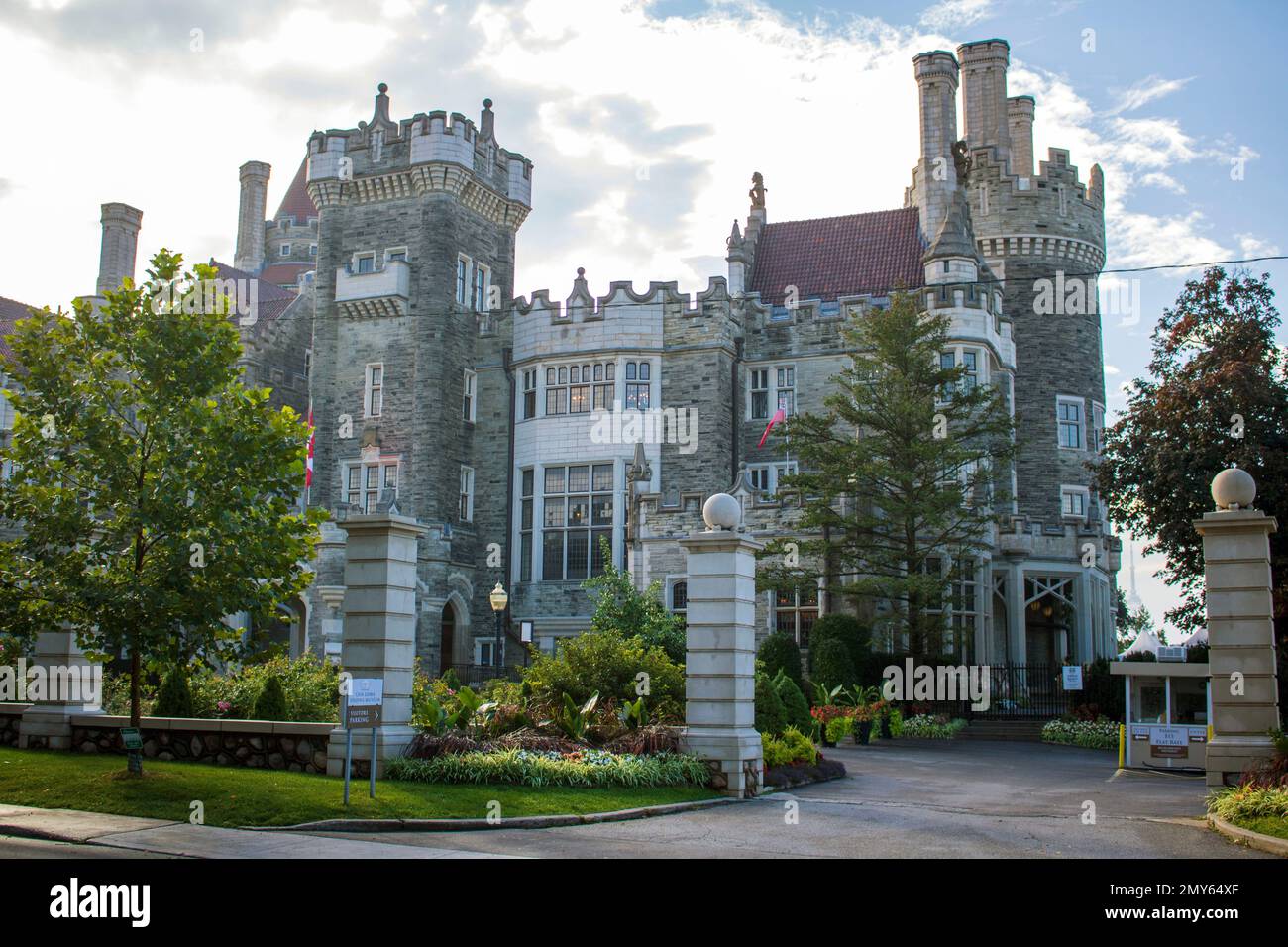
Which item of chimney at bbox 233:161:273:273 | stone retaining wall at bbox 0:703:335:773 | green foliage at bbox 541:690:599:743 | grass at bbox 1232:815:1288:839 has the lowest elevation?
grass at bbox 1232:815:1288:839

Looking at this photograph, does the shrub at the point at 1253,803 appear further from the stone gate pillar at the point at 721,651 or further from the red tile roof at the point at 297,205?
the red tile roof at the point at 297,205

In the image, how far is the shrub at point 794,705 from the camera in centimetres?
2183

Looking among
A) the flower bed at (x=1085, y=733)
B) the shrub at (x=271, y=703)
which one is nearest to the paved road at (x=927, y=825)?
the flower bed at (x=1085, y=733)

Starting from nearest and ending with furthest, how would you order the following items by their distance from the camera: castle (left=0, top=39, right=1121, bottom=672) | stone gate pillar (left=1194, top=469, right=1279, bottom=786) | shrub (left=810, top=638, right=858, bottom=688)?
stone gate pillar (left=1194, top=469, right=1279, bottom=786), shrub (left=810, top=638, right=858, bottom=688), castle (left=0, top=39, right=1121, bottom=672)

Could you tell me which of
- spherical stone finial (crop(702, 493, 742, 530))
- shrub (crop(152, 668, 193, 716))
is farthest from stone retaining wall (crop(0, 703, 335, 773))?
spherical stone finial (crop(702, 493, 742, 530))

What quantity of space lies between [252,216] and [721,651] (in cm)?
6140

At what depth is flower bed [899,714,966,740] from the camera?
2848 cm

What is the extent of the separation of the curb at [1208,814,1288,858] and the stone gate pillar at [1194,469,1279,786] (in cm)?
247

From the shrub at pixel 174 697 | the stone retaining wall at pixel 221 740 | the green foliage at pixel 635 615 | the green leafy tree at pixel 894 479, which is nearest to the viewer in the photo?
the stone retaining wall at pixel 221 740

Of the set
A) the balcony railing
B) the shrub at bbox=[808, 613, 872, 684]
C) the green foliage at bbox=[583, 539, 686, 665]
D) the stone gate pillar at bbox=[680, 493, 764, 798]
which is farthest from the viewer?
the balcony railing

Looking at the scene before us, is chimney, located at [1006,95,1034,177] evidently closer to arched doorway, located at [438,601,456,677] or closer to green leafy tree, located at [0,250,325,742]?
arched doorway, located at [438,601,456,677]

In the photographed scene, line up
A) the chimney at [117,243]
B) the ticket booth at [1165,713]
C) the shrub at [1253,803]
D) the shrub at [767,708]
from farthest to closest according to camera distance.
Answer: the chimney at [117,243] < the ticket booth at [1165,713] < the shrub at [767,708] < the shrub at [1253,803]

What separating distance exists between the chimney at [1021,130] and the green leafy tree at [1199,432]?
52.4ft

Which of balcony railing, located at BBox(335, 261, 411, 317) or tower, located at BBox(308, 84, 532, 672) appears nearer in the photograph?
tower, located at BBox(308, 84, 532, 672)
